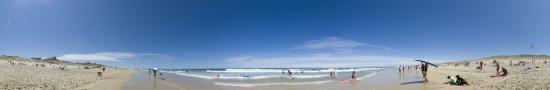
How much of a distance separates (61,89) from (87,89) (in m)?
2.84

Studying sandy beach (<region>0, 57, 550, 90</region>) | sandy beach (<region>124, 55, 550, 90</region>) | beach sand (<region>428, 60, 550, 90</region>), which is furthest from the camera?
sandy beach (<region>0, 57, 550, 90</region>)

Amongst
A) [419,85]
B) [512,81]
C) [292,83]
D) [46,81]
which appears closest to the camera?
[512,81]

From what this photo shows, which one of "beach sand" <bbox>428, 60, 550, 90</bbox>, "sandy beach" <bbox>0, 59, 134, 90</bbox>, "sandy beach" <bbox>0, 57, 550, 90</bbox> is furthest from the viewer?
"sandy beach" <bbox>0, 59, 134, 90</bbox>

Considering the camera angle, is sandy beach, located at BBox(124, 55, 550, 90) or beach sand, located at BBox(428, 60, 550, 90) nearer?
beach sand, located at BBox(428, 60, 550, 90)

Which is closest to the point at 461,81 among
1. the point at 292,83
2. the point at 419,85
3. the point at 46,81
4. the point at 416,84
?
the point at 419,85

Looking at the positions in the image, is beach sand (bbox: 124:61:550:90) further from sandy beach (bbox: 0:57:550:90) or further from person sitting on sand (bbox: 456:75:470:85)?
person sitting on sand (bbox: 456:75:470:85)

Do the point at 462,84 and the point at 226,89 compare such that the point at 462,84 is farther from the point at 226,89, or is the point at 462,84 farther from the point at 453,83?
the point at 226,89

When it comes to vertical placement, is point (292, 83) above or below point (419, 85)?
below

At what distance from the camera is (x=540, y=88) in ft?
66.7

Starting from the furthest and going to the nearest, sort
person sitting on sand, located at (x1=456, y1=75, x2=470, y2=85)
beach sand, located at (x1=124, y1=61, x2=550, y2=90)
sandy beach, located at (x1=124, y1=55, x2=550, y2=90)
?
person sitting on sand, located at (x1=456, y1=75, x2=470, y2=85), sandy beach, located at (x1=124, y1=55, x2=550, y2=90), beach sand, located at (x1=124, y1=61, x2=550, y2=90)

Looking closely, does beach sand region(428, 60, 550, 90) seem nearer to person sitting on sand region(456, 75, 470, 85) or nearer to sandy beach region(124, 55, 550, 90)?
sandy beach region(124, 55, 550, 90)

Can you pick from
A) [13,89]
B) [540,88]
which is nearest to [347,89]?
[540,88]

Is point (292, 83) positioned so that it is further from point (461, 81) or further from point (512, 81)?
point (512, 81)

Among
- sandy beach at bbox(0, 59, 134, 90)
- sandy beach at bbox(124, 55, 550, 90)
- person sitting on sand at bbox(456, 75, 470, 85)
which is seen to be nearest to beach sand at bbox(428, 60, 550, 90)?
sandy beach at bbox(124, 55, 550, 90)
